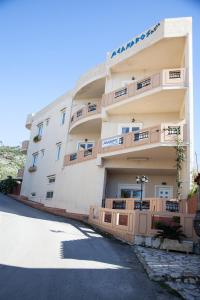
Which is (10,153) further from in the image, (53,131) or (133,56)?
(133,56)

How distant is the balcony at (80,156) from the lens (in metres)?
22.4

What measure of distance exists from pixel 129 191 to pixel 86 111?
7.79 metres

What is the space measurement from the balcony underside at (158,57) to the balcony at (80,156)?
23.6ft

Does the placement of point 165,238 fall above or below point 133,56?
below

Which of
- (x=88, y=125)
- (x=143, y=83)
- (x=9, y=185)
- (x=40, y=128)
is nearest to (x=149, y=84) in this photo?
(x=143, y=83)

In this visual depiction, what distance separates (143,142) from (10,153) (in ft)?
153

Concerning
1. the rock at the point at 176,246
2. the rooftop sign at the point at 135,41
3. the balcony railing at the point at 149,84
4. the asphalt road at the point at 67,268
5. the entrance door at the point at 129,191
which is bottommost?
the asphalt road at the point at 67,268

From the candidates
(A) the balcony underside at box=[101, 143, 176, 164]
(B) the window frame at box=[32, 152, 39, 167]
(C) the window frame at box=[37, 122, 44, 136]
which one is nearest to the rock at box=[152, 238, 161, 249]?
(A) the balcony underside at box=[101, 143, 176, 164]

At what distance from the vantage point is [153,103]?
68.3 feet

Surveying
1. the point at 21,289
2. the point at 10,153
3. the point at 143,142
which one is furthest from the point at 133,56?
the point at 10,153

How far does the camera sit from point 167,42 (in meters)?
19.9

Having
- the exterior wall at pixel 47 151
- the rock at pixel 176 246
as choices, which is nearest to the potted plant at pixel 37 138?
the exterior wall at pixel 47 151

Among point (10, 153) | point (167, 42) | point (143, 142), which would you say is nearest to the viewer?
point (143, 142)

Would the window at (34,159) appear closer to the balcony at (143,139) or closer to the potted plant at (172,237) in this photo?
the balcony at (143,139)
